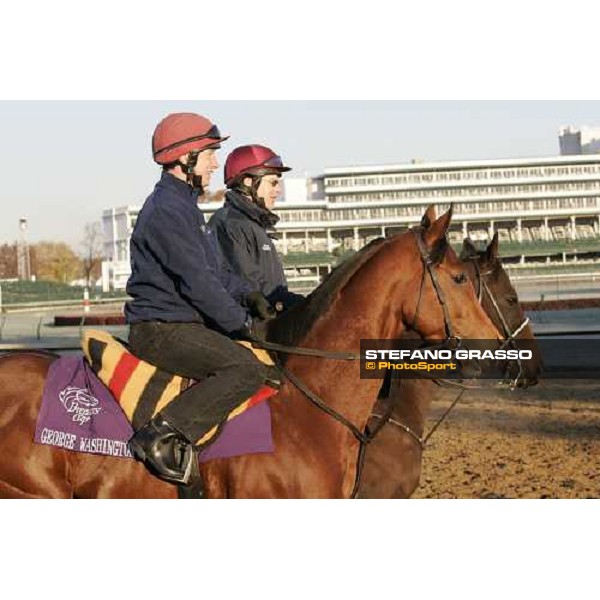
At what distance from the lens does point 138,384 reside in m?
4.82

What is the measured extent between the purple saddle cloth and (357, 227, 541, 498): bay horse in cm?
144

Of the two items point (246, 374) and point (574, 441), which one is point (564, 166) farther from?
point (246, 374)

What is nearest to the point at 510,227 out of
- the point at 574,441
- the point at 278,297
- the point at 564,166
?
the point at 564,166

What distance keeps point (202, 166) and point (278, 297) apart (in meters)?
1.35

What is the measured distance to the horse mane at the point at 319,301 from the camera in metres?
4.95

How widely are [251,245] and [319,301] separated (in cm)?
139

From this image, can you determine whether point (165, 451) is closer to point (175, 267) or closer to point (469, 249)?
point (175, 267)

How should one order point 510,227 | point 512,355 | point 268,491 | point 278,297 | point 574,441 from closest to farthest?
point 268,491
point 512,355
point 278,297
point 574,441
point 510,227

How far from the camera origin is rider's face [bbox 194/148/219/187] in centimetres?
497

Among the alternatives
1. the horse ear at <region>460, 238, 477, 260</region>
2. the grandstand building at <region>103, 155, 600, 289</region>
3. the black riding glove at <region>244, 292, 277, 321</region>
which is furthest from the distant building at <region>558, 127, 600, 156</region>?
the black riding glove at <region>244, 292, 277, 321</region>

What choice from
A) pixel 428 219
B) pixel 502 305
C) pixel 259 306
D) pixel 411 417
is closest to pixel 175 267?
pixel 259 306

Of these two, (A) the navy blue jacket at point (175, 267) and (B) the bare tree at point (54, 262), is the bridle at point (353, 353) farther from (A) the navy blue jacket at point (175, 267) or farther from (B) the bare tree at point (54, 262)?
(B) the bare tree at point (54, 262)

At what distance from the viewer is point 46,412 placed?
16.0 feet

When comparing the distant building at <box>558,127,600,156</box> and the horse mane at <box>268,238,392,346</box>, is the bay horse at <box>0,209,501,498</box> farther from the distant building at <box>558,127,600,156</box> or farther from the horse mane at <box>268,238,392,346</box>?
the distant building at <box>558,127,600,156</box>
